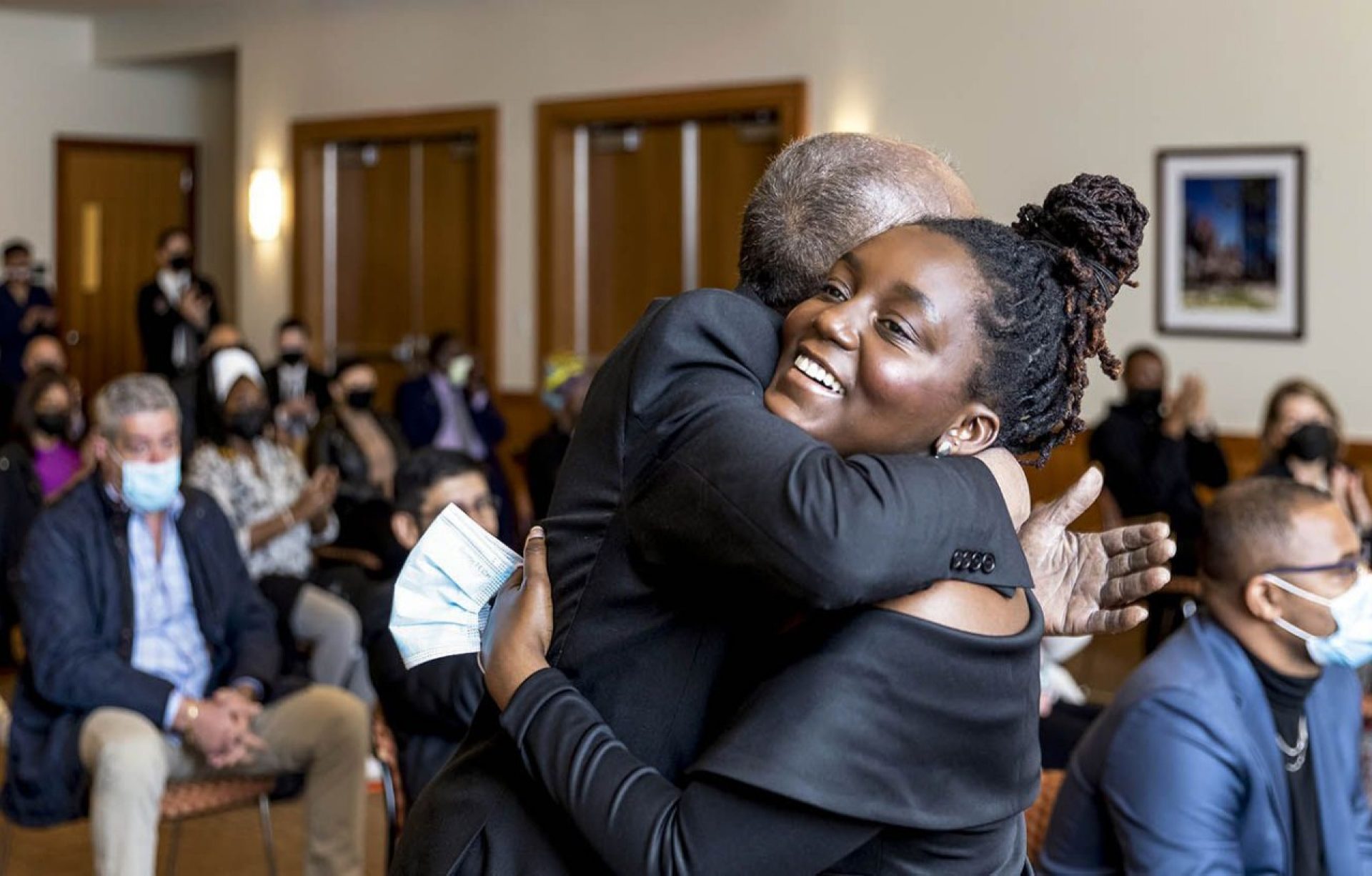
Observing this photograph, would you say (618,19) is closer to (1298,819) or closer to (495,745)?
(1298,819)

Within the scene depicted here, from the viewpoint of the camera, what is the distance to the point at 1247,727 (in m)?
3.09

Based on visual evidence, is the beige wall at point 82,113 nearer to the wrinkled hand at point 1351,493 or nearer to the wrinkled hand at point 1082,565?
the wrinkled hand at point 1351,493

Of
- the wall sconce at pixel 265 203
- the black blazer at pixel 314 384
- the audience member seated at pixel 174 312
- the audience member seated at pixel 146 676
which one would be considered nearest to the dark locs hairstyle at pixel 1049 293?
the audience member seated at pixel 146 676

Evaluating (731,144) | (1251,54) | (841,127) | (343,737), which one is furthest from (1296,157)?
(343,737)

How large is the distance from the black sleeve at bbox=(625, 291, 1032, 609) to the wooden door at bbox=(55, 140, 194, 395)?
14.3 metres

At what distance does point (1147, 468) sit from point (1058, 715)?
3.31 meters

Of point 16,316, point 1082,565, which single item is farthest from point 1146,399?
point 16,316

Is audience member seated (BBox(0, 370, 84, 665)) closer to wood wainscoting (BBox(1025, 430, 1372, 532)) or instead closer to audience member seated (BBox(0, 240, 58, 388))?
wood wainscoting (BBox(1025, 430, 1372, 532))

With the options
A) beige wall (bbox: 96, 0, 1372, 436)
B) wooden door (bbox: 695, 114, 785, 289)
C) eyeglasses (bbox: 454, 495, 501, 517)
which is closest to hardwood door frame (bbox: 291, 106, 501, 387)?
beige wall (bbox: 96, 0, 1372, 436)

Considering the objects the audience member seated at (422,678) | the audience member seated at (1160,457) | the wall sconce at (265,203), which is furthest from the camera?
the wall sconce at (265,203)

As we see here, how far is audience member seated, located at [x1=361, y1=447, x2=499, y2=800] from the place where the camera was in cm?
364

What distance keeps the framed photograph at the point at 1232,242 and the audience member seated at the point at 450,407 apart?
142 inches

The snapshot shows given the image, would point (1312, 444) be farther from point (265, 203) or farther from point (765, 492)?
point (265, 203)

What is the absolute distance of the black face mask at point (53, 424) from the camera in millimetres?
7738
